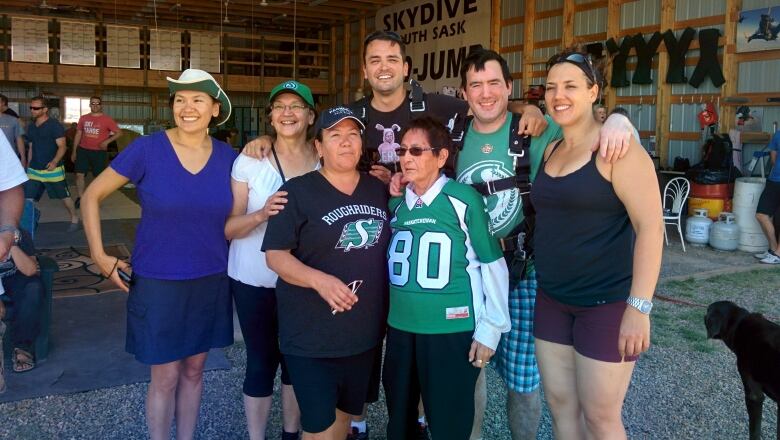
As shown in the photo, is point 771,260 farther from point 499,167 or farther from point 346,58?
point 346,58

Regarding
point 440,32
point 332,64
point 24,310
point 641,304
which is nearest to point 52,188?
point 24,310

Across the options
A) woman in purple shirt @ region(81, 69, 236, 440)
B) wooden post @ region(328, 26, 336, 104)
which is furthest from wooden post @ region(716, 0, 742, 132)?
wooden post @ region(328, 26, 336, 104)

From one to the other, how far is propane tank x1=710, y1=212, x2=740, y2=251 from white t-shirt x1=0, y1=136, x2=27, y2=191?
9.46 m

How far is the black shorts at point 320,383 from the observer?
2598 mm

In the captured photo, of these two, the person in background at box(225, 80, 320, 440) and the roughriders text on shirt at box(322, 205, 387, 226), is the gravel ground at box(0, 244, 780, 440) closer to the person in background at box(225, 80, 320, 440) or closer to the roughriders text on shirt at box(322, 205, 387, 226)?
the person in background at box(225, 80, 320, 440)

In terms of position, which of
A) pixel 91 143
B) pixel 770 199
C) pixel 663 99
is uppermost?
pixel 663 99

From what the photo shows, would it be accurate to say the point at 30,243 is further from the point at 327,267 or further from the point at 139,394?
the point at 327,267

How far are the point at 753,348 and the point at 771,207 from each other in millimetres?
6597

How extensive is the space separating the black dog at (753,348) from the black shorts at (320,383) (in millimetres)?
2099

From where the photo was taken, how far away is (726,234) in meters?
9.63

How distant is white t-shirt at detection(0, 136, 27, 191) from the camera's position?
2.66m

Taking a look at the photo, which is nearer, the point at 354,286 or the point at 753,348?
the point at 354,286

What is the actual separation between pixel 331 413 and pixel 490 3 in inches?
603

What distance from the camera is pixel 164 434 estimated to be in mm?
2971
